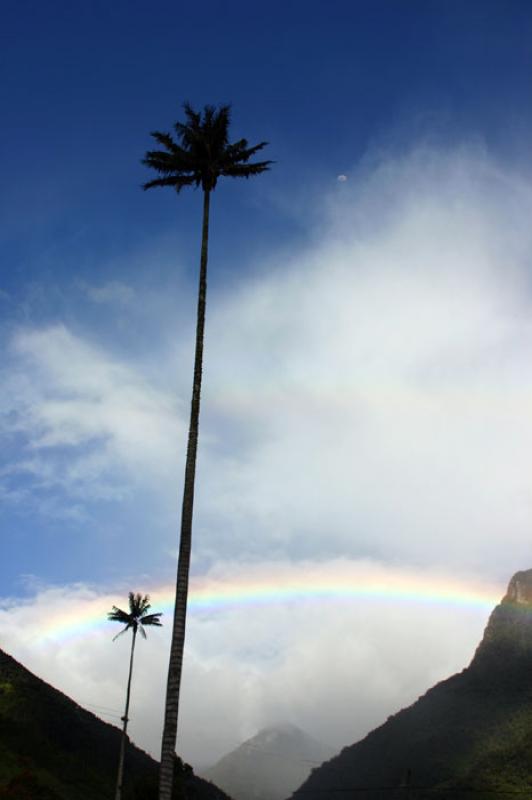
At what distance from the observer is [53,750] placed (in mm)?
106688

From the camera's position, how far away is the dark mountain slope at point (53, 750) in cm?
8269

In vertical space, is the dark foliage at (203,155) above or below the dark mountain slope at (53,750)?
above

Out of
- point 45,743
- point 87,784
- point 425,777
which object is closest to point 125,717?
point 87,784

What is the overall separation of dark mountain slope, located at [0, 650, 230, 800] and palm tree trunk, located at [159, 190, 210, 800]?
42162 mm

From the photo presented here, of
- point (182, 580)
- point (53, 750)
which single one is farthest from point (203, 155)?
point (53, 750)

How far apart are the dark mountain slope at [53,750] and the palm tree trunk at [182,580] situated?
4216cm

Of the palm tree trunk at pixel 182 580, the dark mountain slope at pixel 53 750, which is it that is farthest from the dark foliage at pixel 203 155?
the dark mountain slope at pixel 53 750

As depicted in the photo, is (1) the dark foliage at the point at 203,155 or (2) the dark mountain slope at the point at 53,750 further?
(2) the dark mountain slope at the point at 53,750

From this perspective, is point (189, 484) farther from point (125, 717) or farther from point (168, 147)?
point (125, 717)

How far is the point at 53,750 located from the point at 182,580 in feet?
324

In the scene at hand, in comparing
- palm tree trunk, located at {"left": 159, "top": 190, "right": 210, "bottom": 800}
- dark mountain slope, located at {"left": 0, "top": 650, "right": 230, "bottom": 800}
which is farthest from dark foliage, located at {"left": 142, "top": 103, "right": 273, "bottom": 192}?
dark mountain slope, located at {"left": 0, "top": 650, "right": 230, "bottom": 800}

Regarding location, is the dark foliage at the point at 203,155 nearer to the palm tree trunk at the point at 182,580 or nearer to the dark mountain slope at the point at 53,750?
the palm tree trunk at the point at 182,580

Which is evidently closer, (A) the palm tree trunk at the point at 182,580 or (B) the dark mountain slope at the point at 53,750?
(A) the palm tree trunk at the point at 182,580

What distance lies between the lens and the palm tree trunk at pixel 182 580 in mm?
22047
